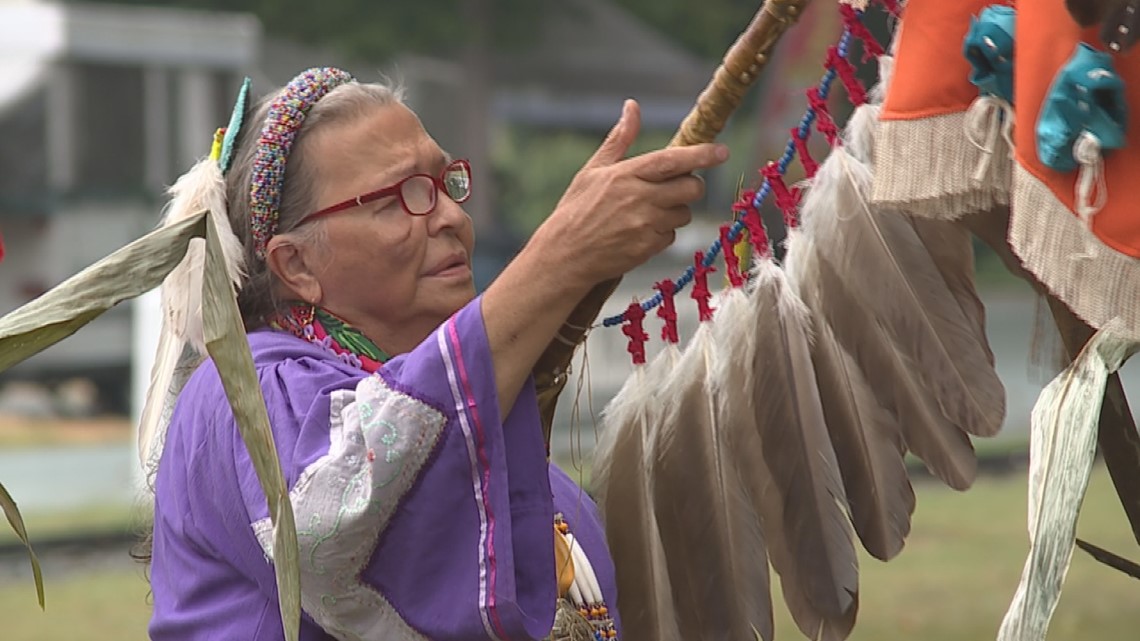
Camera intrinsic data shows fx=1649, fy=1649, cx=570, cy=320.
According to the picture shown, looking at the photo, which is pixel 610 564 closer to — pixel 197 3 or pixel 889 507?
pixel 889 507

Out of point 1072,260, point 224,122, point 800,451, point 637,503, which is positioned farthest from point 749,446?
point 224,122

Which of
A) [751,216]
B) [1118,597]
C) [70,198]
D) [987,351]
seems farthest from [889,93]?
[70,198]

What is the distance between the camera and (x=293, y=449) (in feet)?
6.28

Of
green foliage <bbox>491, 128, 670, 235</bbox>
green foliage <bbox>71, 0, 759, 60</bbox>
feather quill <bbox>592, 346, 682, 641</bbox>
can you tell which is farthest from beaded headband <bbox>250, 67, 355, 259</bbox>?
green foliage <bbox>491, 128, 670, 235</bbox>

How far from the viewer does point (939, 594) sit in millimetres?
6676

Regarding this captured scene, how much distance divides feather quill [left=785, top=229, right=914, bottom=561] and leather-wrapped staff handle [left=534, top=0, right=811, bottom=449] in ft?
1.42

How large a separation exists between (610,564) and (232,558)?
577 millimetres

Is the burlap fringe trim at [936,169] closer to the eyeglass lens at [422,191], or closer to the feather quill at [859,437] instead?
the feather quill at [859,437]

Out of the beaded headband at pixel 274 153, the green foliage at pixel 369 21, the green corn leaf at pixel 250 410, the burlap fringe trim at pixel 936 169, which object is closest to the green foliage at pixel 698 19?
the green foliage at pixel 369 21

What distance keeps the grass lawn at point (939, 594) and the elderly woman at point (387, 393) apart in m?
4.09

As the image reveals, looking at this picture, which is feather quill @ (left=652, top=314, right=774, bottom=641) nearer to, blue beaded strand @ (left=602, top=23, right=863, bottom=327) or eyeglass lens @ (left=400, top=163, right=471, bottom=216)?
blue beaded strand @ (left=602, top=23, right=863, bottom=327)

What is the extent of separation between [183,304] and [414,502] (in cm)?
65

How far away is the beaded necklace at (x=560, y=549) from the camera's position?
7.06ft

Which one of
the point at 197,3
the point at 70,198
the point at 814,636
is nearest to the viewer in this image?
the point at 814,636
